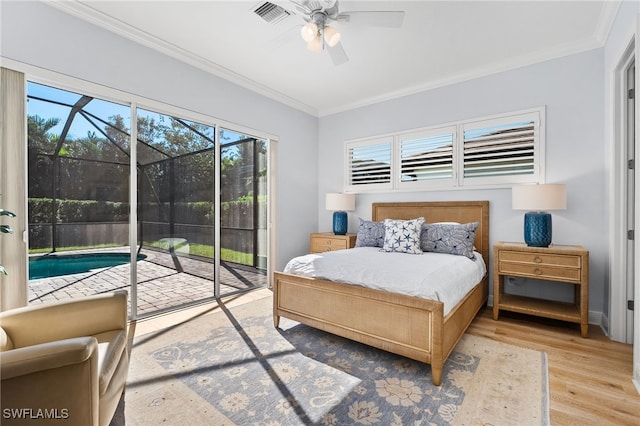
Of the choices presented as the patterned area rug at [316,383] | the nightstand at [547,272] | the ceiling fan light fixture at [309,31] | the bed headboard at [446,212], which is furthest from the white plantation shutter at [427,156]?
the ceiling fan light fixture at [309,31]

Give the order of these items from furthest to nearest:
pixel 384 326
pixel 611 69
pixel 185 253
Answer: pixel 185 253 < pixel 611 69 < pixel 384 326

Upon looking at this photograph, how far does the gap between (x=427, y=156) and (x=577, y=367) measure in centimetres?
273

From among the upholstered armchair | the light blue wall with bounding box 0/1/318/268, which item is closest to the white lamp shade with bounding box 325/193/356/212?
the light blue wall with bounding box 0/1/318/268

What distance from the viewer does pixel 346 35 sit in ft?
9.52

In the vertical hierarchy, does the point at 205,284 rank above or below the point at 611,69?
below

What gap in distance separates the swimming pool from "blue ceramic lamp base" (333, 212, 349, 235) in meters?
2.61

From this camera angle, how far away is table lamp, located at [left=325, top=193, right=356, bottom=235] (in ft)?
14.8

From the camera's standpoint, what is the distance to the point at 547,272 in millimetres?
2789

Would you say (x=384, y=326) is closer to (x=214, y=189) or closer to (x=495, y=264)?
(x=495, y=264)

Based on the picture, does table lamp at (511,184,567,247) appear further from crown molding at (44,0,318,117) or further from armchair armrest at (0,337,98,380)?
armchair armrest at (0,337,98,380)

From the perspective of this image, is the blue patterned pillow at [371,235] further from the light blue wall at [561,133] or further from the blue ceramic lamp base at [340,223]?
the light blue wall at [561,133]

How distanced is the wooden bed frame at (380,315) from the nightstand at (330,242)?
63.9 inches

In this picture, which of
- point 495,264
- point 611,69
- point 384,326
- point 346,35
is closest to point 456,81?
point 611,69

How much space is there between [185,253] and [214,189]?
2.85ft
